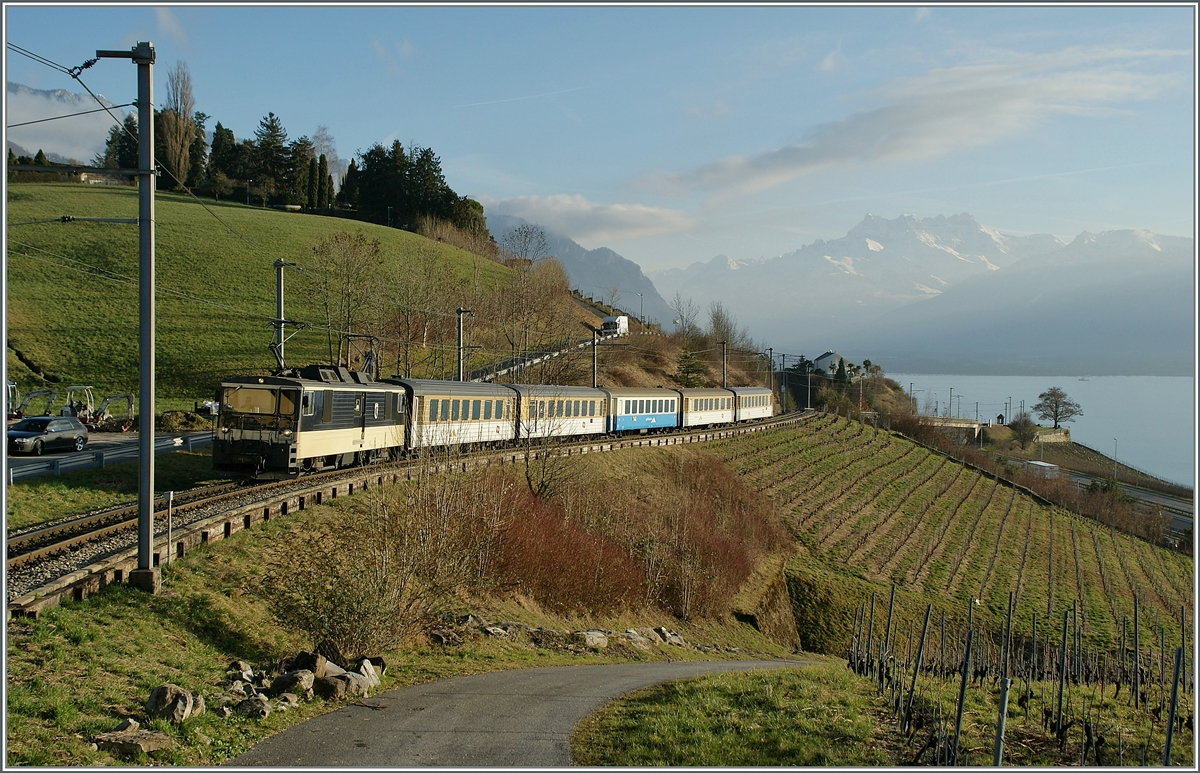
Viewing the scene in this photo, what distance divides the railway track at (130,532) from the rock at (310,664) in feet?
11.3

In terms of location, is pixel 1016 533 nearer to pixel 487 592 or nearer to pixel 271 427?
pixel 487 592

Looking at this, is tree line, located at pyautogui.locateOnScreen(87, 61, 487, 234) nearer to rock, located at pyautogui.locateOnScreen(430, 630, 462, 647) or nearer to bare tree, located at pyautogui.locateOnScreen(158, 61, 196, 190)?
bare tree, located at pyautogui.locateOnScreen(158, 61, 196, 190)

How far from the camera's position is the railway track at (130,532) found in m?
12.2

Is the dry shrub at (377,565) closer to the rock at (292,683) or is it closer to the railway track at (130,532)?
the railway track at (130,532)

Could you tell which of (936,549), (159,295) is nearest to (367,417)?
(936,549)

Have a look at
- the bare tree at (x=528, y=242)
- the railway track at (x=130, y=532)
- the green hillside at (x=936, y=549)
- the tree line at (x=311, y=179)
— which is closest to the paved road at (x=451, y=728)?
the railway track at (x=130, y=532)

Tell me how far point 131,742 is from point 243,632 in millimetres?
5207

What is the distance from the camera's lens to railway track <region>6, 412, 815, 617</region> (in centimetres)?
1223

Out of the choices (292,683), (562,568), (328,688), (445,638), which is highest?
(292,683)

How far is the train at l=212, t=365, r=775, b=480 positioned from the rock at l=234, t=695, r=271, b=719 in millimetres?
9062

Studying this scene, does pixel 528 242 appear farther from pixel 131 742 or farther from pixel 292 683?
pixel 131 742

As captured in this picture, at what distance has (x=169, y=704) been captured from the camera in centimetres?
928

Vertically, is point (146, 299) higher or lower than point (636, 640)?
higher

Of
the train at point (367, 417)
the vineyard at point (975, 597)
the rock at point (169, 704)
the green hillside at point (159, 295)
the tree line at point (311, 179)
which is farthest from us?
the tree line at point (311, 179)
